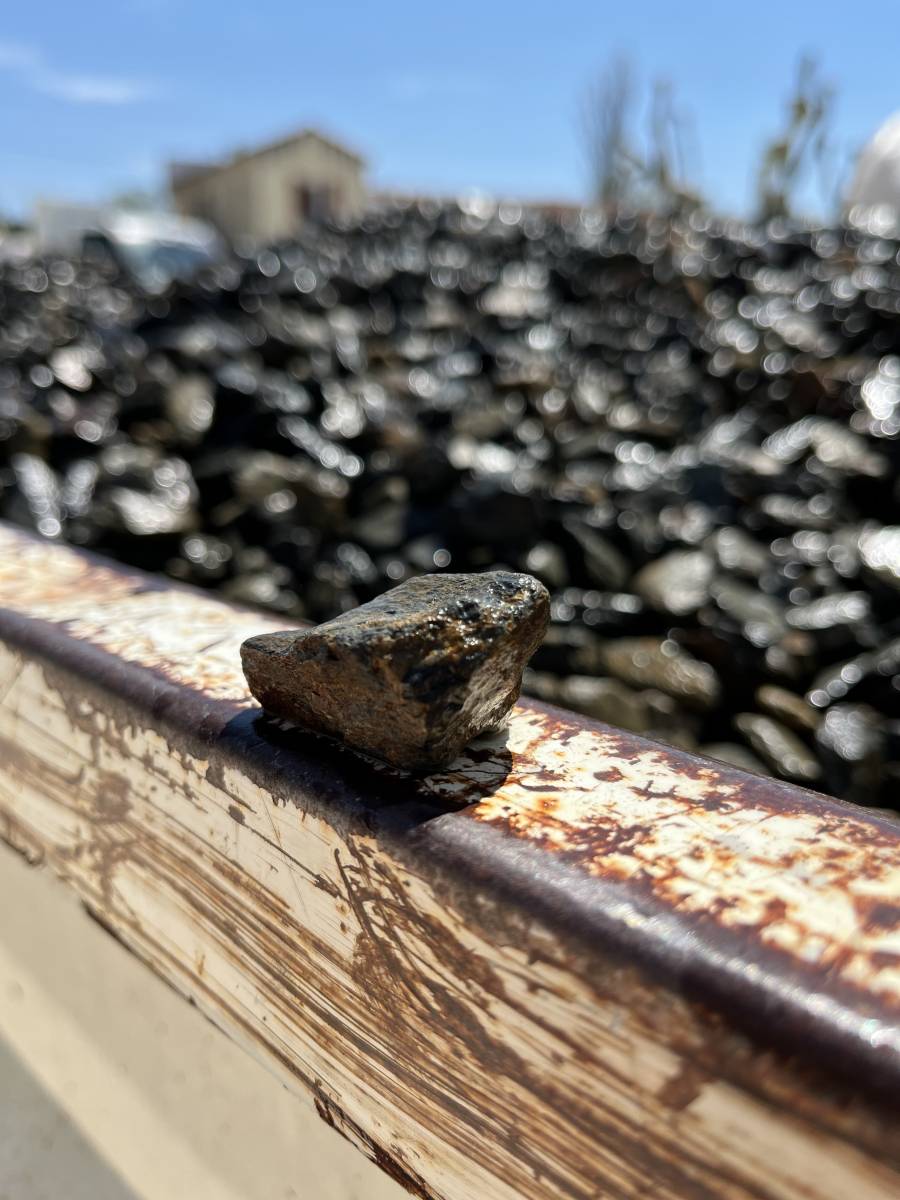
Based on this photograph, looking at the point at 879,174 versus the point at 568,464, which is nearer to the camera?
the point at 568,464

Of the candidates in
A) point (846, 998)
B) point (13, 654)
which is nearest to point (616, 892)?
point (846, 998)

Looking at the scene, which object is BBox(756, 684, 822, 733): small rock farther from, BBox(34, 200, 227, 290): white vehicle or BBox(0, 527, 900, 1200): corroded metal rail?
BBox(34, 200, 227, 290): white vehicle

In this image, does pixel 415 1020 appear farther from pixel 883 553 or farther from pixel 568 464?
pixel 568 464

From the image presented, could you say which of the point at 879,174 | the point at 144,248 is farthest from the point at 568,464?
the point at 144,248

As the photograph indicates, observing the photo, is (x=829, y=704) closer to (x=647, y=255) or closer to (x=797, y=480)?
(x=797, y=480)

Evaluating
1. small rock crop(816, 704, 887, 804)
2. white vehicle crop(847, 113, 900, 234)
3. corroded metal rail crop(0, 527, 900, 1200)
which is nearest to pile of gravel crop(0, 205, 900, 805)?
small rock crop(816, 704, 887, 804)
